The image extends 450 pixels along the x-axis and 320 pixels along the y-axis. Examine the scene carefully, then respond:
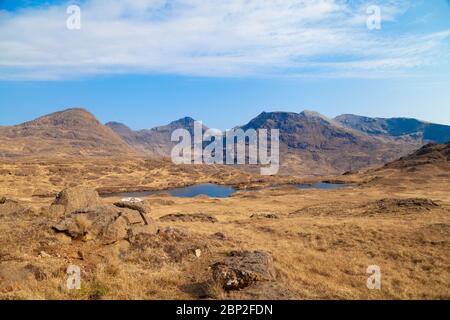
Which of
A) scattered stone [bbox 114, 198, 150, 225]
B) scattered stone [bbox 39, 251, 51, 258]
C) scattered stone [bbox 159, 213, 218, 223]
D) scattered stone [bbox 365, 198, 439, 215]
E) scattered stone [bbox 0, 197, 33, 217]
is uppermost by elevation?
scattered stone [bbox 114, 198, 150, 225]

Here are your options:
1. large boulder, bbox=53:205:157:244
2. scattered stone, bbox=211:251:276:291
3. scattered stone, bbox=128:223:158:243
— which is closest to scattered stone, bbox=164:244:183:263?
scattered stone, bbox=128:223:158:243

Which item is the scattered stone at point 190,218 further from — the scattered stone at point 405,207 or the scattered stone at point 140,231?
the scattered stone at point 405,207

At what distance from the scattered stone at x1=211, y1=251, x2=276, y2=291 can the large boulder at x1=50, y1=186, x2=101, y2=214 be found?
12.9m

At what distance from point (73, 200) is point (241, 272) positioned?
16.0 meters

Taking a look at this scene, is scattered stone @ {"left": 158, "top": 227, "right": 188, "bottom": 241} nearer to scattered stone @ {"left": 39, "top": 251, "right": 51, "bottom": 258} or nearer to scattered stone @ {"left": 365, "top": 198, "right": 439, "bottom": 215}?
scattered stone @ {"left": 39, "top": 251, "right": 51, "bottom": 258}

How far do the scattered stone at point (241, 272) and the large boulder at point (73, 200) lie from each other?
42.4 feet

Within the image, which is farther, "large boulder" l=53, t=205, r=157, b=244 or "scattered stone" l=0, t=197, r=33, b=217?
"scattered stone" l=0, t=197, r=33, b=217

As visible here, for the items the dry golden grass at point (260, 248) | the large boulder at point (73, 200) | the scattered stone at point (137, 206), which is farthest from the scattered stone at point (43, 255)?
the large boulder at point (73, 200)

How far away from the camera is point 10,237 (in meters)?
16.5

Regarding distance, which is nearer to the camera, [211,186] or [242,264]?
[242,264]

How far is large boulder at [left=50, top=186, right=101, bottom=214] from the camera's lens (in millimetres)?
23359

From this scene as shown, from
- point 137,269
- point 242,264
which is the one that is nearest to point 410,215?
point 242,264
